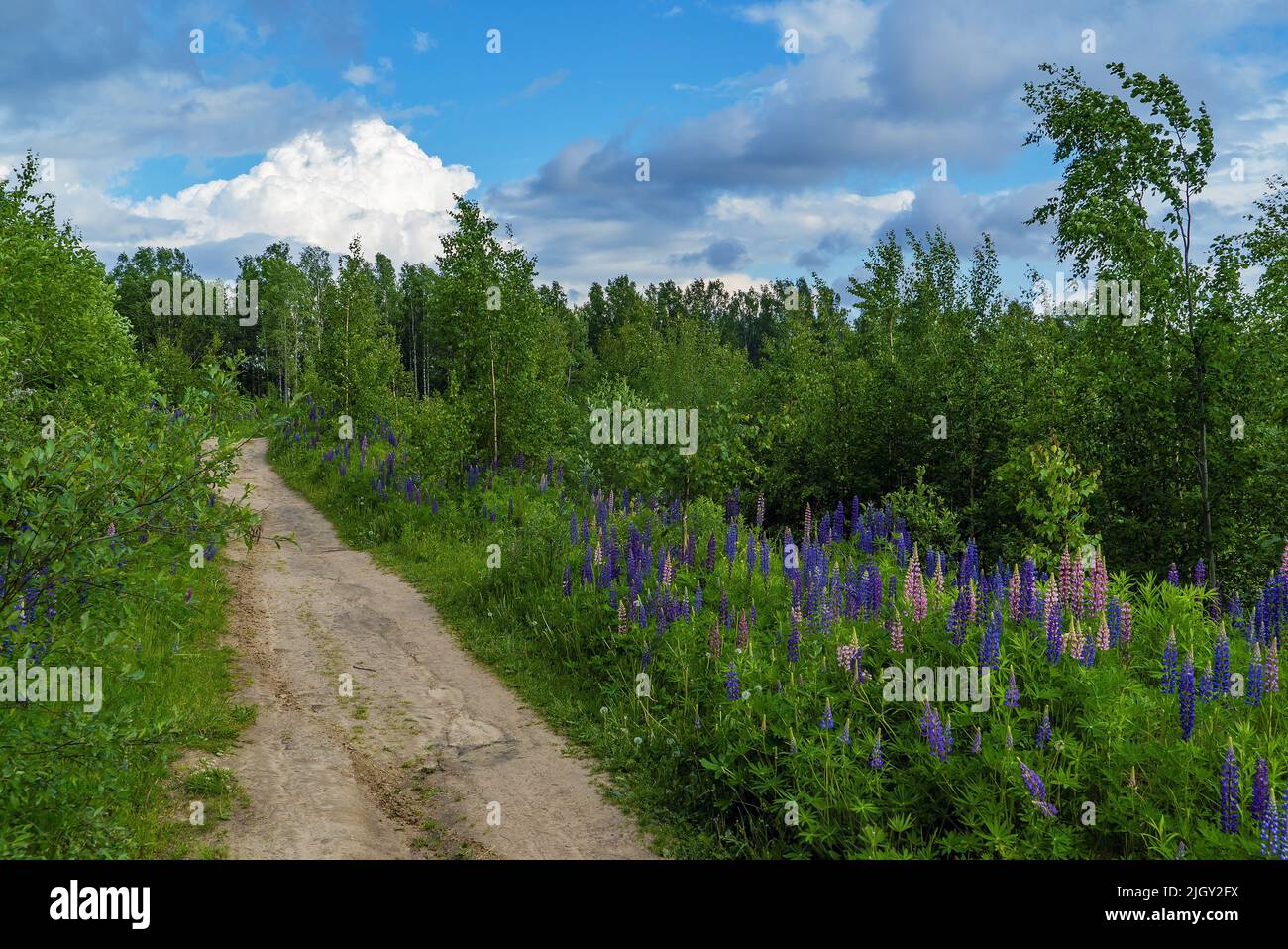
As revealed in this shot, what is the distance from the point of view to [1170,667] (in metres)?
5.97

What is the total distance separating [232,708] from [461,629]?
147 inches

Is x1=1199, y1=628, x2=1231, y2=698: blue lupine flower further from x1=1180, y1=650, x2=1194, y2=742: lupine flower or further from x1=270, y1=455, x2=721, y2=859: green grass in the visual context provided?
x1=270, y1=455, x2=721, y2=859: green grass

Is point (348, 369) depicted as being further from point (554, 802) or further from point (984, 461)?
point (554, 802)

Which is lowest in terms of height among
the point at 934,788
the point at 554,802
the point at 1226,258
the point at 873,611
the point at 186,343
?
the point at 554,802

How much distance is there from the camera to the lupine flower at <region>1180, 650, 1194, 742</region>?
217 inches

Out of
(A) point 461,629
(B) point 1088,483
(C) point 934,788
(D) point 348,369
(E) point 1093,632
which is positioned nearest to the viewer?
(C) point 934,788

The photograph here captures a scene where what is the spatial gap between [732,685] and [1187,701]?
343 centimetres

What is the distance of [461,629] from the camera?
11.7 meters

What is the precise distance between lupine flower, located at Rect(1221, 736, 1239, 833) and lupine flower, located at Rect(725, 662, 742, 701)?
352 centimetres

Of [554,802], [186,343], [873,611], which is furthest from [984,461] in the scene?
[186,343]

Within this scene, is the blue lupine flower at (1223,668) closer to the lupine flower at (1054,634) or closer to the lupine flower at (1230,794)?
the lupine flower at (1054,634)

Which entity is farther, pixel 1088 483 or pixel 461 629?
pixel 461 629

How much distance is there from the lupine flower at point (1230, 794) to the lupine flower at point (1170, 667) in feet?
3.92

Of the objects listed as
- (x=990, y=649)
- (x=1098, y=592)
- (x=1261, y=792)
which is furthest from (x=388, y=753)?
(x=1261, y=792)
